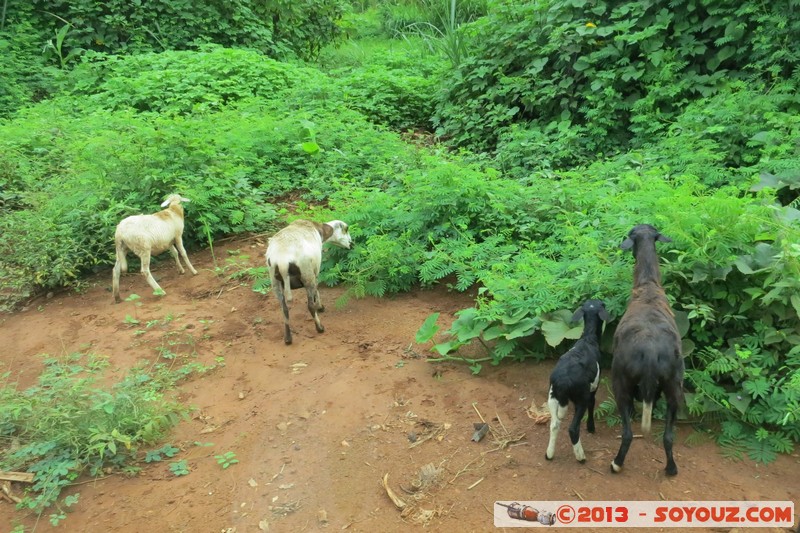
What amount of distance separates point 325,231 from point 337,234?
20 centimetres

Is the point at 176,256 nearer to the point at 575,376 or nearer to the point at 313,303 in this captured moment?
the point at 313,303

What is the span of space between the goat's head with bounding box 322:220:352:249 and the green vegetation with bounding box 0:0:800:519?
0.49 feet

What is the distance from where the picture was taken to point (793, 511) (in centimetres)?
336

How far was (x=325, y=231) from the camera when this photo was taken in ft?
20.1

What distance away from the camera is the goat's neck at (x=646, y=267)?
13.4 ft

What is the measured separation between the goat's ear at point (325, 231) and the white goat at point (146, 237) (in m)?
1.82

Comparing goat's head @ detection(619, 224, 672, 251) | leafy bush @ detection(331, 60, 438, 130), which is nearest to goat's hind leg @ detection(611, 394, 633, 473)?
goat's head @ detection(619, 224, 672, 251)

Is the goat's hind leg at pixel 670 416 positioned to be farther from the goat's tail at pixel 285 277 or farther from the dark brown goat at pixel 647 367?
the goat's tail at pixel 285 277

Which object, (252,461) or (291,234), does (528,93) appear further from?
(252,461)

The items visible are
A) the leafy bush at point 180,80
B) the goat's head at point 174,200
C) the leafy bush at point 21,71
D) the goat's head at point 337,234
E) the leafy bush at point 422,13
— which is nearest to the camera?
the goat's head at point 337,234

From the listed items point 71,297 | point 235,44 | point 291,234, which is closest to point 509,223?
point 291,234

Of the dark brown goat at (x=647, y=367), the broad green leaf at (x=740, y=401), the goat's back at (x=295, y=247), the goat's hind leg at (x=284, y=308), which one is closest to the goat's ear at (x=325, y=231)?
the goat's back at (x=295, y=247)

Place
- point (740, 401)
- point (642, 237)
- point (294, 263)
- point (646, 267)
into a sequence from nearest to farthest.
→ point (740, 401), point (646, 267), point (642, 237), point (294, 263)

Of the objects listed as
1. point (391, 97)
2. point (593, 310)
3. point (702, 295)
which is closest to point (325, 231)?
point (593, 310)
